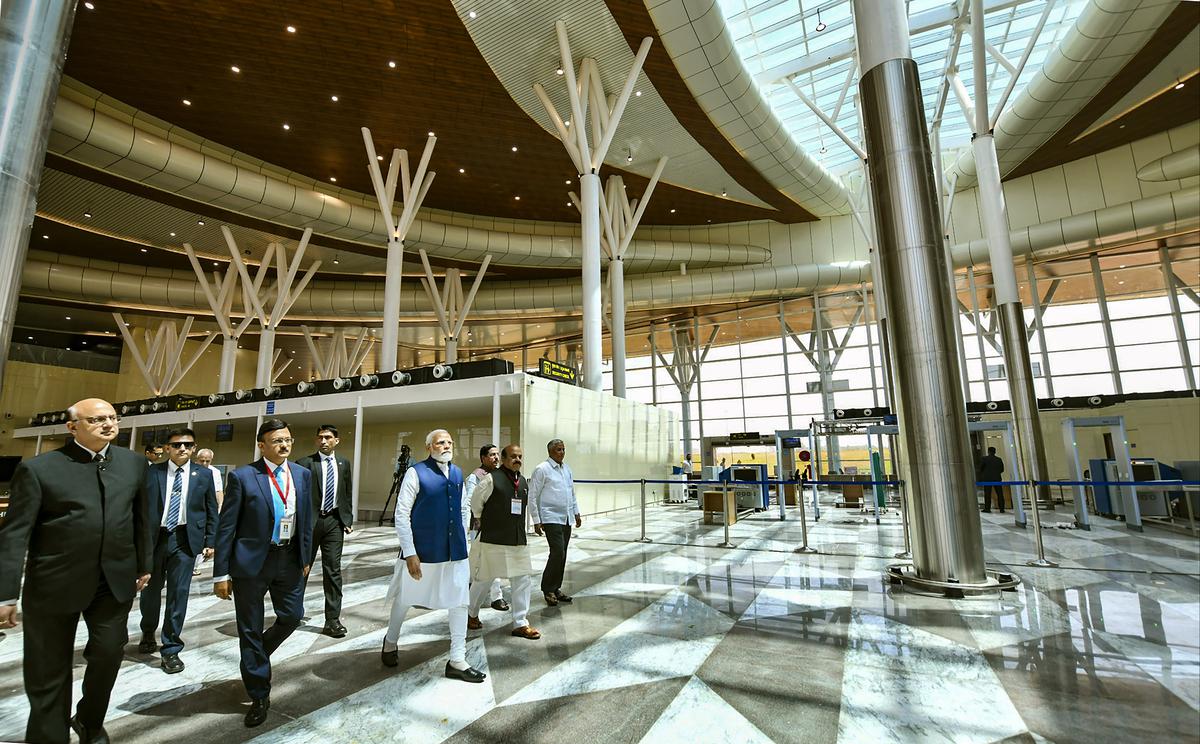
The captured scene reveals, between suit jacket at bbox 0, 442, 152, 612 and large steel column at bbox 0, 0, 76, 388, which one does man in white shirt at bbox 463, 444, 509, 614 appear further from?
large steel column at bbox 0, 0, 76, 388

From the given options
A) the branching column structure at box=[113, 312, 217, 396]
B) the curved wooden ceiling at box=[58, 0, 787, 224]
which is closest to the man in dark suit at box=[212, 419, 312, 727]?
the curved wooden ceiling at box=[58, 0, 787, 224]

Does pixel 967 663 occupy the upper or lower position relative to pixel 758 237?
lower

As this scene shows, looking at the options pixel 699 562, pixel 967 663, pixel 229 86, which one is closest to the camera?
pixel 967 663

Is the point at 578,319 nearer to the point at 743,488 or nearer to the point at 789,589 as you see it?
the point at 743,488

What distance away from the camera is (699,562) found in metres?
7.72

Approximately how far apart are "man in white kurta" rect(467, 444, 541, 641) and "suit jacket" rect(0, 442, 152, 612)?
2323mm

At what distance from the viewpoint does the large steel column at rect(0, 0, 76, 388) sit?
4.86 metres

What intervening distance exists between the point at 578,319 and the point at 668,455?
1360 cm

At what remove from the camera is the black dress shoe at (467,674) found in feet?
11.7

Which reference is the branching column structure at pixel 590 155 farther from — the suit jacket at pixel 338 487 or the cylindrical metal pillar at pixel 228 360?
the cylindrical metal pillar at pixel 228 360

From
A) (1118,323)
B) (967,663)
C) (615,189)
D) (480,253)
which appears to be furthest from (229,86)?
(1118,323)

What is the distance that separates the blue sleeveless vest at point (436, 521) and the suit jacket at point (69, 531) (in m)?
1.54

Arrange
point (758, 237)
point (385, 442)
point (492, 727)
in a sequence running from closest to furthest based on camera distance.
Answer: point (492, 727)
point (385, 442)
point (758, 237)

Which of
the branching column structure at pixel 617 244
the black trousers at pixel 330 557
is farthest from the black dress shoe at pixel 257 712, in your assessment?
the branching column structure at pixel 617 244
